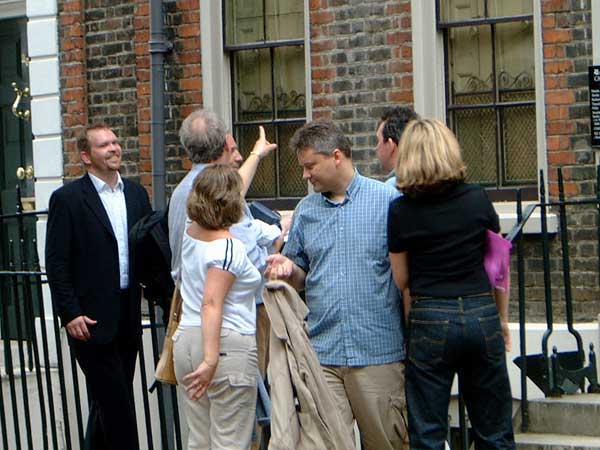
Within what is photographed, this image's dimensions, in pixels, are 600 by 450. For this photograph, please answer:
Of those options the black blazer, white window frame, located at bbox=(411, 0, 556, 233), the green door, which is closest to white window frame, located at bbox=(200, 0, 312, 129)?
white window frame, located at bbox=(411, 0, 556, 233)

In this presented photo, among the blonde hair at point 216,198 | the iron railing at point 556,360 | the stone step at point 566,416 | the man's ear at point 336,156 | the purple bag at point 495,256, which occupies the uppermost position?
the man's ear at point 336,156

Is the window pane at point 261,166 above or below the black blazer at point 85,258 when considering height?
above

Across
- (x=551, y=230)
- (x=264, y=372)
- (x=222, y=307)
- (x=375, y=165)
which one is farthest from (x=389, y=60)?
(x=222, y=307)

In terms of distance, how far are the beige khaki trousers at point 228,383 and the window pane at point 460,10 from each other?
3719 mm

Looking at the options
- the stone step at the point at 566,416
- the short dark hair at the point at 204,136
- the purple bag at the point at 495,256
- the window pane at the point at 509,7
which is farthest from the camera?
the window pane at the point at 509,7

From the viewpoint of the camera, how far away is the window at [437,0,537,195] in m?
8.95

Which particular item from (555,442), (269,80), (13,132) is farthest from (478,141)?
(13,132)

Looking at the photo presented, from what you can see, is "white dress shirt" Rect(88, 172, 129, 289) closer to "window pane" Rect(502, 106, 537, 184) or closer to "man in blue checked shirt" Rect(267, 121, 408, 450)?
"man in blue checked shirt" Rect(267, 121, 408, 450)

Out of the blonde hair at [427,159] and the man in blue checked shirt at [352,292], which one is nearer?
the blonde hair at [427,159]

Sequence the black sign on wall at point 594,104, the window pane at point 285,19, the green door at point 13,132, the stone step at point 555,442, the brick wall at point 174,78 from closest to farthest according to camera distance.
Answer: the stone step at point 555,442 < the black sign on wall at point 594,104 < the window pane at point 285,19 < the brick wall at point 174,78 < the green door at point 13,132

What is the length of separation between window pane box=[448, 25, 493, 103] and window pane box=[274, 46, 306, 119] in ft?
4.12

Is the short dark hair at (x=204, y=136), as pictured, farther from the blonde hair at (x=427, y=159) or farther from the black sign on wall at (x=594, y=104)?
the black sign on wall at (x=594, y=104)

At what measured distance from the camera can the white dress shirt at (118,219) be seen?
7258 millimetres

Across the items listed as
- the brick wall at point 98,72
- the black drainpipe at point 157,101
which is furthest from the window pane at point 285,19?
the brick wall at point 98,72
